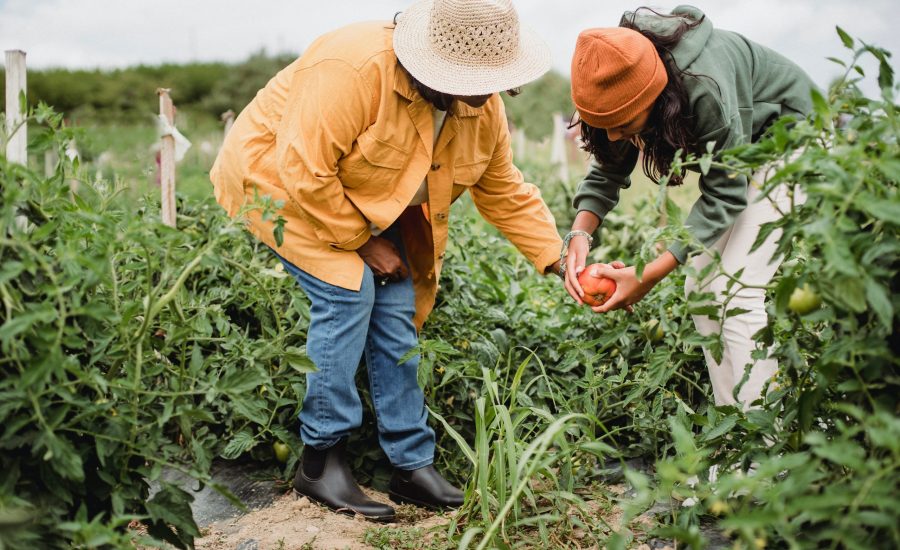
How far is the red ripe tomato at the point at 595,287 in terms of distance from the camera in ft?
8.30

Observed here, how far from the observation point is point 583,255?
2727 millimetres

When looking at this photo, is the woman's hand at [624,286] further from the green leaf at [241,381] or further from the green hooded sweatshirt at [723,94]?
the green leaf at [241,381]

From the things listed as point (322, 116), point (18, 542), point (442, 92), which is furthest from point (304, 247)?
point (18, 542)

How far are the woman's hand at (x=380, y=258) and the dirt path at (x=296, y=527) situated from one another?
0.75 m

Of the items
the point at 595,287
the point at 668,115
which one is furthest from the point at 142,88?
the point at 668,115

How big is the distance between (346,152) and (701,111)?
3.26ft

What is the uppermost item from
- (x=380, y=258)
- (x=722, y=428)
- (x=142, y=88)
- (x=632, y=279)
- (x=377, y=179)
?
(x=377, y=179)

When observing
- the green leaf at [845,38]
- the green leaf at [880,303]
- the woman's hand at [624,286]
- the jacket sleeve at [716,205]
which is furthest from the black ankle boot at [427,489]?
the green leaf at [845,38]

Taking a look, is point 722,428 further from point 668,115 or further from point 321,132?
point 321,132

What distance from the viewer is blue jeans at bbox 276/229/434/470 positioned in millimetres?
2408

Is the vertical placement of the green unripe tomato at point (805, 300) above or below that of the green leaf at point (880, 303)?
below

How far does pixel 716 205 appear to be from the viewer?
226cm

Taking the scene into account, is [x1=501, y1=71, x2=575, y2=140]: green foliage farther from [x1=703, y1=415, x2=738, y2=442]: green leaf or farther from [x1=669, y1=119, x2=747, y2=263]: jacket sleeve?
[x1=703, y1=415, x2=738, y2=442]: green leaf

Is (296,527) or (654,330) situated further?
(654,330)
